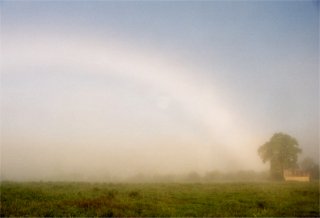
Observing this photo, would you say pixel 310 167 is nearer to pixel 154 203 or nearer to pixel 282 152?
pixel 282 152

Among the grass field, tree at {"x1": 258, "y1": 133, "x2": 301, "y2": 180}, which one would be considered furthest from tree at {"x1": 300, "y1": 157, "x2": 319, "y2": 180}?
the grass field

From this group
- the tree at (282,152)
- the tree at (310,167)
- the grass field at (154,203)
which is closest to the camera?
the grass field at (154,203)

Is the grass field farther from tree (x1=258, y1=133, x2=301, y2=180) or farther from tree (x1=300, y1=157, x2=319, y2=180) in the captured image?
tree (x1=300, y1=157, x2=319, y2=180)

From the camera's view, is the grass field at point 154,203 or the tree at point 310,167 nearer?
the grass field at point 154,203

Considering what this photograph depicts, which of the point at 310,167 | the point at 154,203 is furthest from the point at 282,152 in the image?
the point at 154,203

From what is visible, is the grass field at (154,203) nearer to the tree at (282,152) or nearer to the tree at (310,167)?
the tree at (282,152)

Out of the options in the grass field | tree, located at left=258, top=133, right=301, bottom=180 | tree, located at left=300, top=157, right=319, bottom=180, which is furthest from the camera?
tree, located at left=300, top=157, right=319, bottom=180

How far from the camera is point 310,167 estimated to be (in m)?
79.0

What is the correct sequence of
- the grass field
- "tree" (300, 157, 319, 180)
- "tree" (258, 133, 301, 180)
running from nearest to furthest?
the grass field < "tree" (258, 133, 301, 180) < "tree" (300, 157, 319, 180)

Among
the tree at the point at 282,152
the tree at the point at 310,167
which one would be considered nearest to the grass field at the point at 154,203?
the tree at the point at 282,152

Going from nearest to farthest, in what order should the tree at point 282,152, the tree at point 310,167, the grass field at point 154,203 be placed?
the grass field at point 154,203 < the tree at point 282,152 < the tree at point 310,167

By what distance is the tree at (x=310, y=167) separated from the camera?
77.2 m

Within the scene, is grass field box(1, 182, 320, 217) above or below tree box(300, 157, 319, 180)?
below

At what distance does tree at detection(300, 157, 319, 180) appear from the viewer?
253 feet
